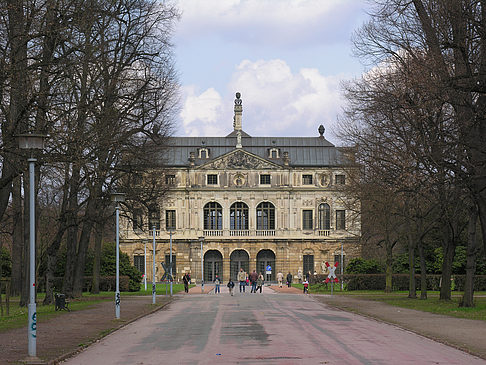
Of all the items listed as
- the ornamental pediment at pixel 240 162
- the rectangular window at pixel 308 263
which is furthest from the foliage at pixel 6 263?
the rectangular window at pixel 308 263

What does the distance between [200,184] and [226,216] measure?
462 cm

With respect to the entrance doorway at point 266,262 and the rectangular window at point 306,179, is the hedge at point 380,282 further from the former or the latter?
the rectangular window at point 306,179

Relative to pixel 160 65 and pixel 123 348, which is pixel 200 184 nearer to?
pixel 160 65

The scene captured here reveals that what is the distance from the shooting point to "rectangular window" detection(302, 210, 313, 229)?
294 ft

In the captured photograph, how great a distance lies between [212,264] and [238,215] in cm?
621

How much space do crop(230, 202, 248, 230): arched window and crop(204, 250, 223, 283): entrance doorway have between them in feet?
11.5

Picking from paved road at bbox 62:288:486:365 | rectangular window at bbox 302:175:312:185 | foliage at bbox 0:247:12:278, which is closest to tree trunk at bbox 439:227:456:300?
paved road at bbox 62:288:486:365

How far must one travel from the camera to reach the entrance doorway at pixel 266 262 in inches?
3484

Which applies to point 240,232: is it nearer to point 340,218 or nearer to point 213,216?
point 213,216

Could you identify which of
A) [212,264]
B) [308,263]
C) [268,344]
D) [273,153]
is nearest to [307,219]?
[308,263]

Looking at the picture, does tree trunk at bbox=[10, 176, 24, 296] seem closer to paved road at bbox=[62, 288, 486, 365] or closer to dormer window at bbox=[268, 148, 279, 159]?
paved road at bbox=[62, 288, 486, 365]

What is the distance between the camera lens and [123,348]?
18.2 meters

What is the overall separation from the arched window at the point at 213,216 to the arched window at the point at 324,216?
37.0 ft

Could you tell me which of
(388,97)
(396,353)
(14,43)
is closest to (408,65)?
Answer: (388,97)
